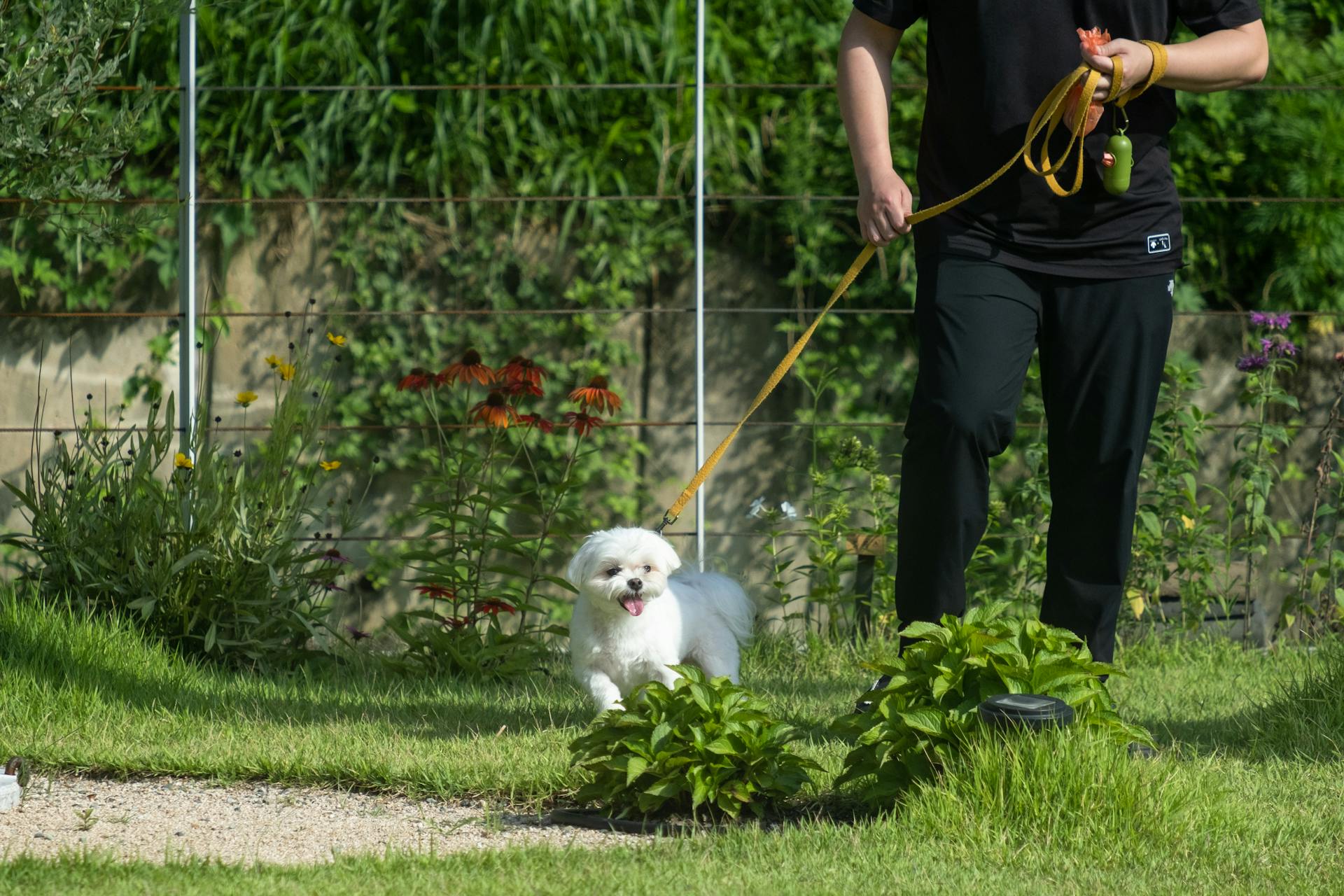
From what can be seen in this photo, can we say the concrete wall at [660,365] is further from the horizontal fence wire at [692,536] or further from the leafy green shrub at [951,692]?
the leafy green shrub at [951,692]

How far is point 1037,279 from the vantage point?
2961 mm

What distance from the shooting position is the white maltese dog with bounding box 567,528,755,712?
325 centimetres

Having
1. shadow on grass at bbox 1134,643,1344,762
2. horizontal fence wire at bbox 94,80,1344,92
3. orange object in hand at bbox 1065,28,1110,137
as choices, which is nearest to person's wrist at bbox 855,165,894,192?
orange object in hand at bbox 1065,28,1110,137

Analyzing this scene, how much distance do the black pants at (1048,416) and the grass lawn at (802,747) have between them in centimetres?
42

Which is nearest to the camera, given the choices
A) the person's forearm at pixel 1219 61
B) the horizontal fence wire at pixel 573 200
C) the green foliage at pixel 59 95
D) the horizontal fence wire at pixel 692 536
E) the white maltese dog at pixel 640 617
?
the person's forearm at pixel 1219 61

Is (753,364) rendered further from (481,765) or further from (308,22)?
(481,765)

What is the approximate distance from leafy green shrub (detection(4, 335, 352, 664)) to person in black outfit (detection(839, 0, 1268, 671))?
2.10 meters

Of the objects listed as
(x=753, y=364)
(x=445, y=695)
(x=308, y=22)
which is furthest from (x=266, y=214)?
(x=445, y=695)

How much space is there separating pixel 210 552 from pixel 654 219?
2.20 m

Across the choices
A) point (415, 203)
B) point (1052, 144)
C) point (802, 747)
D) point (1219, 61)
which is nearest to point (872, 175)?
point (1052, 144)

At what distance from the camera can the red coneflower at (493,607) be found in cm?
423

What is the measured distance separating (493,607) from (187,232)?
1.64 meters

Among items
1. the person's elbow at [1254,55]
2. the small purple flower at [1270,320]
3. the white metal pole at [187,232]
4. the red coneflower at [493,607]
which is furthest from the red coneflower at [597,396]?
the small purple flower at [1270,320]

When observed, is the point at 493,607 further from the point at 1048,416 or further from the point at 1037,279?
the point at 1037,279
